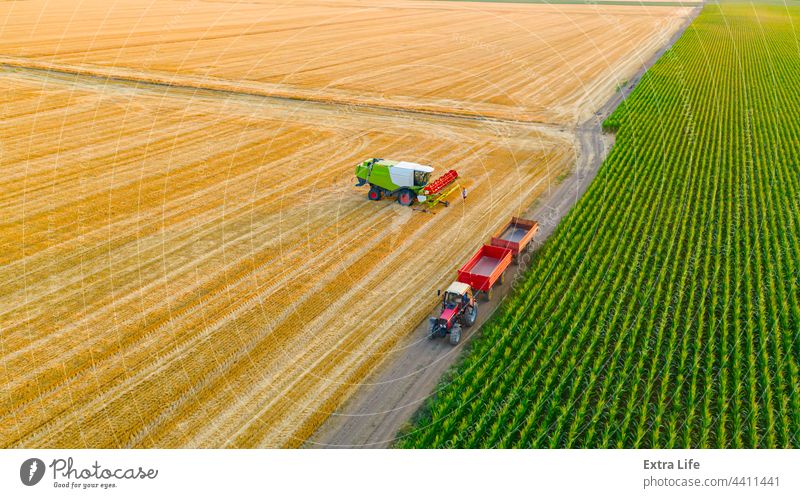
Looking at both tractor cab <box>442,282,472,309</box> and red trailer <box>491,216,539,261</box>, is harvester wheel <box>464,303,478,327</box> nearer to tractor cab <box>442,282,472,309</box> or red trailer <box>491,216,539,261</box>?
tractor cab <box>442,282,472,309</box>

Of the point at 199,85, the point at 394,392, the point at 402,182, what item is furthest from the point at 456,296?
the point at 199,85

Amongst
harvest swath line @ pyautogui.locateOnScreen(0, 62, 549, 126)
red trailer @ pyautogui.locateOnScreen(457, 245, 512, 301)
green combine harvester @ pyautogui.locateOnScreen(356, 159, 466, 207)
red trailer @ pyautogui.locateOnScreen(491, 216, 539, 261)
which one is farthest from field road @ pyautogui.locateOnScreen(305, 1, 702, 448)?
harvest swath line @ pyautogui.locateOnScreen(0, 62, 549, 126)

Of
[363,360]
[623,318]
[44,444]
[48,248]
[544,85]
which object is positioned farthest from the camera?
[544,85]

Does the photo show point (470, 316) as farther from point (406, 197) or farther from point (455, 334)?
point (406, 197)
